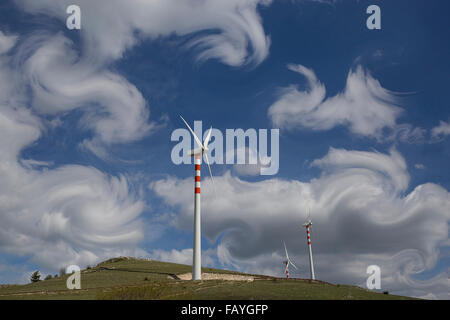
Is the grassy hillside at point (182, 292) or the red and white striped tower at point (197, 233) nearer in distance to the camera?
the grassy hillside at point (182, 292)

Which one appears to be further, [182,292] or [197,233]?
[197,233]

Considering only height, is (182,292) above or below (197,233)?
below

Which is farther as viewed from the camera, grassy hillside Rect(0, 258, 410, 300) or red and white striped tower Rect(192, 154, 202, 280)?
red and white striped tower Rect(192, 154, 202, 280)

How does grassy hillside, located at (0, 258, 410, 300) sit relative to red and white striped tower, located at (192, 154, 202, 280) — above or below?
below

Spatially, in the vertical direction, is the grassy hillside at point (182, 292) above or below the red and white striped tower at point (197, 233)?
below
